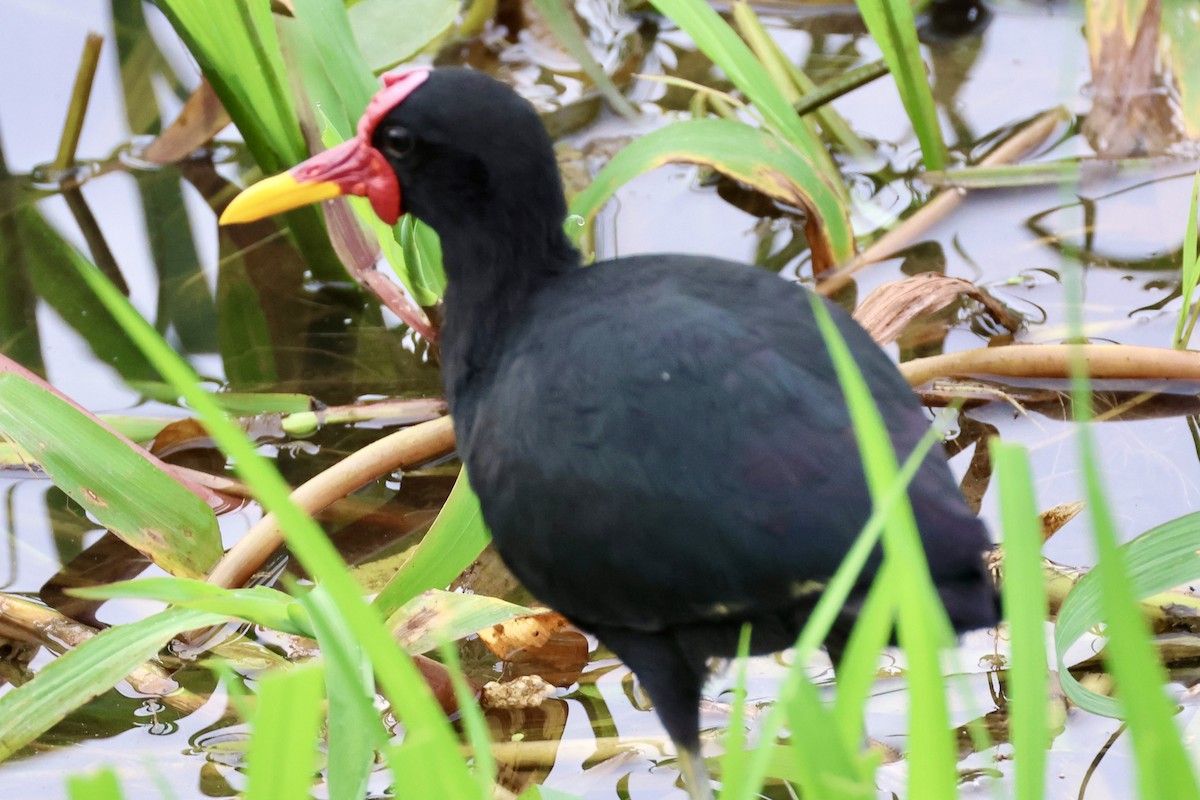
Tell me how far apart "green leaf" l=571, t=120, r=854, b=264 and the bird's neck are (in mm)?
609

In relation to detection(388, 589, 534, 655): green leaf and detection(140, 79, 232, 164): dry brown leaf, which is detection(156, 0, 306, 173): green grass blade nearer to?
detection(140, 79, 232, 164): dry brown leaf

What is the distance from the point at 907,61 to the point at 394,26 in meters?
0.98

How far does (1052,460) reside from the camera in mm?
2238

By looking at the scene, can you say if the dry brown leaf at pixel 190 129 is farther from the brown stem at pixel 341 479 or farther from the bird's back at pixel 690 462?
the bird's back at pixel 690 462

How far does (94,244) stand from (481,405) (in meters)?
1.60

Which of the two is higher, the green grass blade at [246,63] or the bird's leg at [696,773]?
the green grass blade at [246,63]

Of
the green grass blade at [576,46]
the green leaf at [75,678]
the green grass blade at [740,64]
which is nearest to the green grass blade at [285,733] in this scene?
the green leaf at [75,678]

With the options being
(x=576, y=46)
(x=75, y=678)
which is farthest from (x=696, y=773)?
(x=576, y=46)

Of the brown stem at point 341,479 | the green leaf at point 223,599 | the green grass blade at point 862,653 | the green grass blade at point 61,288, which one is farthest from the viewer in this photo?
the green grass blade at point 61,288

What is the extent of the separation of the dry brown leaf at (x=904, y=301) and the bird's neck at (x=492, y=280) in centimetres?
73

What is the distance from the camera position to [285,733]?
0.84 m

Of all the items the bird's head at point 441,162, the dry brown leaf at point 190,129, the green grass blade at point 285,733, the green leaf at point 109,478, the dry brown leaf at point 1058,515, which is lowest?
the green grass blade at point 285,733

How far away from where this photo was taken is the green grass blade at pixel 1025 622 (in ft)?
2.73

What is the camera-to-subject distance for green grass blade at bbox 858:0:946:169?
245 centimetres
